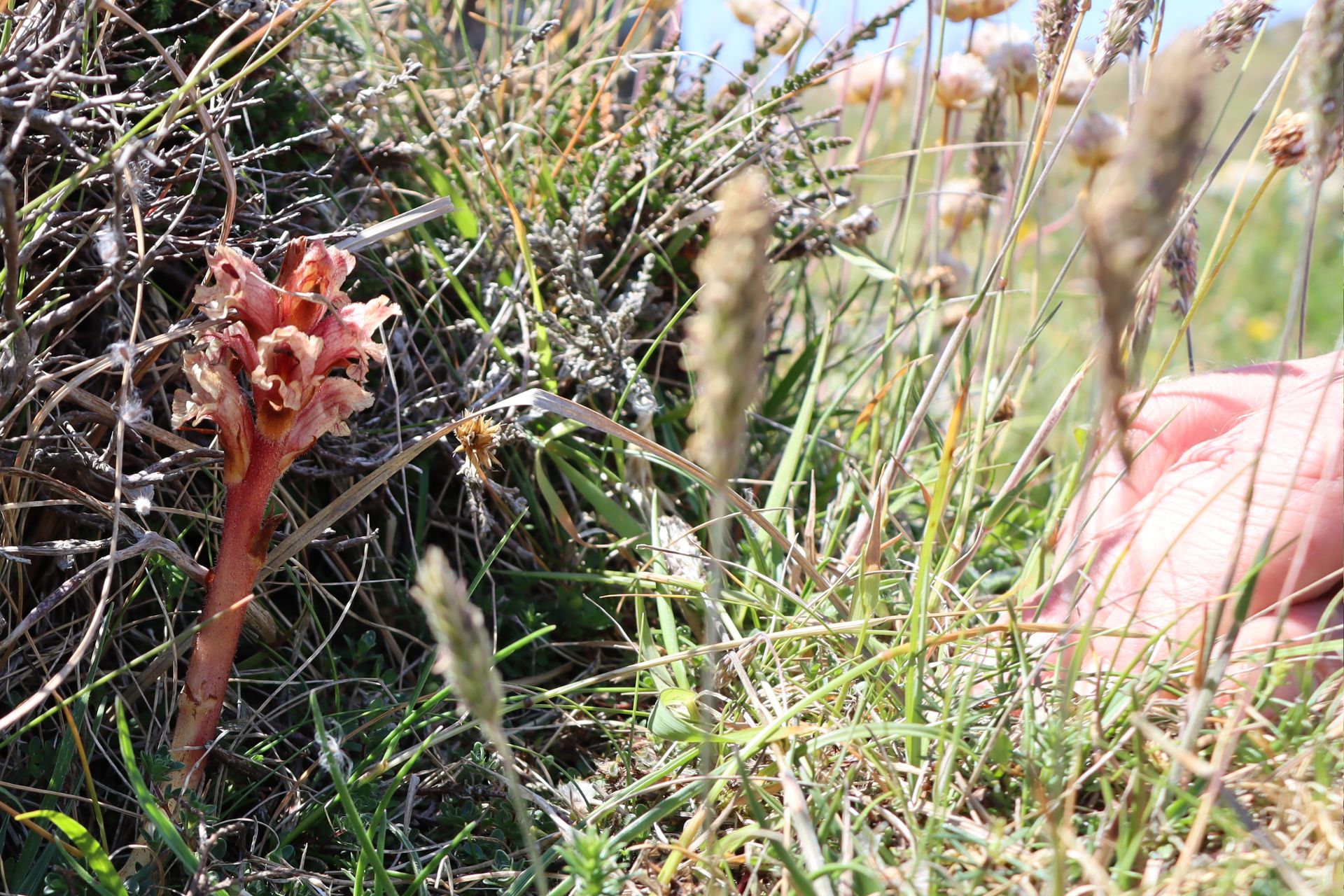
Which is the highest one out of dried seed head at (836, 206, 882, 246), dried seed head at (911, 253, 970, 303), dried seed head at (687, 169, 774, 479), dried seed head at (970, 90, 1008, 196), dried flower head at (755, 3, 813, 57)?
dried flower head at (755, 3, 813, 57)

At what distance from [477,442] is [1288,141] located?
1005 millimetres

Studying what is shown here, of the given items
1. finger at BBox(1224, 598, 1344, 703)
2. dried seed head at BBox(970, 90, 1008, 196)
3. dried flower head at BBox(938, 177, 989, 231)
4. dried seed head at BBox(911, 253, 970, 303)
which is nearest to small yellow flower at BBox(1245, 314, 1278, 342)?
dried flower head at BBox(938, 177, 989, 231)

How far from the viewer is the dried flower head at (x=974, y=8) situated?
4.86 ft

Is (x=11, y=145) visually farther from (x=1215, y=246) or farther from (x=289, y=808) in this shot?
(x=1215, y=246)

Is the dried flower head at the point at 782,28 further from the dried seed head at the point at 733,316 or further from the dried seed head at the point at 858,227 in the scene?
the dried seed head at the point at 733,316

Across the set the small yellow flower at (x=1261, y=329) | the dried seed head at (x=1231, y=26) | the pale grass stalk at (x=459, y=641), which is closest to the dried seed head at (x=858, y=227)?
the dried seed head at (x=1231, y=26)

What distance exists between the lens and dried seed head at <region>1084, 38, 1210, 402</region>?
0.48 metres

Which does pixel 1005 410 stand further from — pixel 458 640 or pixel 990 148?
pixel 458 640

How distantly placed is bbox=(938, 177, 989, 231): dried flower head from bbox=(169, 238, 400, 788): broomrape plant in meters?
1.32

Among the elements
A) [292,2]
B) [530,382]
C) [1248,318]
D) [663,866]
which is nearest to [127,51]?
[292,2]

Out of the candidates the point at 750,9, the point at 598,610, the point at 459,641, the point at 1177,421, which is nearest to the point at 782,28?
the point at 750,9

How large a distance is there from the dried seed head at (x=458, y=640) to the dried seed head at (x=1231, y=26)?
0.90m

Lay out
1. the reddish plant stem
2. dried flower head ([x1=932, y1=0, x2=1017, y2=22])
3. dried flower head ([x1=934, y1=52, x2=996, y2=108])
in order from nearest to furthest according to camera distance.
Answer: the reddish plant stem → dried flower head ([x1=932, y1=0, x2=1017, y2=22]) → dried flower head ([x1=934, y1=52, x2=996, y2=108])

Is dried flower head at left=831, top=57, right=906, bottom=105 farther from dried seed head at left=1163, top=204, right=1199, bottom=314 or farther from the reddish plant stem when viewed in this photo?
the reddish plant stem
